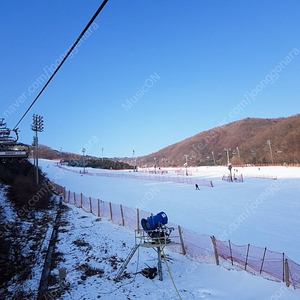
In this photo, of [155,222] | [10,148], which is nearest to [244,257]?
[155,222]

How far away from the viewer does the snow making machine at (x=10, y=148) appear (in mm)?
11391

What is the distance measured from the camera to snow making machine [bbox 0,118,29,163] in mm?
11391

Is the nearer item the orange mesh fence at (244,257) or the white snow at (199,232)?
the white snow at (199,232)

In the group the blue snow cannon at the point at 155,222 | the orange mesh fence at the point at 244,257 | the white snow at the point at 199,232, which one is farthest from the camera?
the blue snow cannon at the point at 155,222

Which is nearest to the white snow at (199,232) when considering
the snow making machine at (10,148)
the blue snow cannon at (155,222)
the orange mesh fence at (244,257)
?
the orange mesh fence at (244,257)

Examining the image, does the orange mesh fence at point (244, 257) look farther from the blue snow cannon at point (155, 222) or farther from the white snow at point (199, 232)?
the blue snow cannon at point (155, 222)

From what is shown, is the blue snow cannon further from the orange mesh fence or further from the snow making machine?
the snow making machine

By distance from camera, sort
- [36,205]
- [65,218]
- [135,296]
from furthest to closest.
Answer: [36,205] → [65,218] → [135,296]

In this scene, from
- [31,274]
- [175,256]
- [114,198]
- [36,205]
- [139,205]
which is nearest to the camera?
[31,274]

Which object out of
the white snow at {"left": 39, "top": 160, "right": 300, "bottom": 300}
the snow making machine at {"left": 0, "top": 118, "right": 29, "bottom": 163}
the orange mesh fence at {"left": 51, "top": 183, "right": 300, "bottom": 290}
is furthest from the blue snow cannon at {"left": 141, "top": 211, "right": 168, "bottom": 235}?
the snow making machine at {"left": 0, "top": 118, "right": 29, "bottom": 163}

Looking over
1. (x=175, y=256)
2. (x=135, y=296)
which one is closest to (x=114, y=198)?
(x=175, y=256)

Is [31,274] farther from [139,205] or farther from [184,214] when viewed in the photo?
[139,205]

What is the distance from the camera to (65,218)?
70.7 ft

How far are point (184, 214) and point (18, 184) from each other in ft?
61.8
